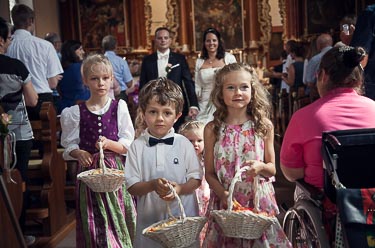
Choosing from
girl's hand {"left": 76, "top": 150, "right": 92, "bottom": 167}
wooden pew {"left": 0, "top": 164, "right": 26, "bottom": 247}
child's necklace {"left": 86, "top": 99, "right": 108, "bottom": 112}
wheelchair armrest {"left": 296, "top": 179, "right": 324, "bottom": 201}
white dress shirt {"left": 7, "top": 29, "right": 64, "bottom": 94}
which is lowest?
wooden pew {"left": 0, "top": 164, "right": 26, "bottom": 247}

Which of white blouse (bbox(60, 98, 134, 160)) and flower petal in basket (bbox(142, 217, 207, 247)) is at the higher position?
white blouse (bbox(60, 98, 134, 160))

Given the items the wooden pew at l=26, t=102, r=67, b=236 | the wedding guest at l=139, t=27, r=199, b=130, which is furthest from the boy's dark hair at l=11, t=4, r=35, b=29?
the wedding guest at l=139, t=27, r=199, b=130

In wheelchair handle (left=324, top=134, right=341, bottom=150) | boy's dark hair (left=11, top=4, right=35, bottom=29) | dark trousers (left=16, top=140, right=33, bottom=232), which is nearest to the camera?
wheelchair handle (left=324, top=134, right=341, bottom=150)

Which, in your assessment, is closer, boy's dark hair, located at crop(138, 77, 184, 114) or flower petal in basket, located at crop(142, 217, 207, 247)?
flower petal in basket, located at crop(142, 217, 207, 247)

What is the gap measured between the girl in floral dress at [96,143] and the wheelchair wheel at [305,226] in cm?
124

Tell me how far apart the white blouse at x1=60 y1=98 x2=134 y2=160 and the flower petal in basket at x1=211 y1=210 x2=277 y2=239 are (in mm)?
1553

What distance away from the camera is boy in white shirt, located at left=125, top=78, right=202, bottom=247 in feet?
10.9

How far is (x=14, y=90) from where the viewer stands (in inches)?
202

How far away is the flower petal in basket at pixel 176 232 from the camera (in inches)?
109

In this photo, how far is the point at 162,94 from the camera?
3.32 m

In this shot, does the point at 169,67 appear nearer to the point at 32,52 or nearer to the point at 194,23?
the point at 32,52

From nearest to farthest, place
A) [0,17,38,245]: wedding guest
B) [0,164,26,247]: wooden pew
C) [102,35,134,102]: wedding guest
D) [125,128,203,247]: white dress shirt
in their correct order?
[125,128,203,247]: white dress shirt, [0,164,26,247]: wooden pew, [0,17,38,245]: wedding guest, [102,35,134,102]: wedding guest

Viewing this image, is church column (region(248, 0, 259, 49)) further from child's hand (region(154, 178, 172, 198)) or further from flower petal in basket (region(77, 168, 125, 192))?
child's hand (region(154, 178, 172, 198))

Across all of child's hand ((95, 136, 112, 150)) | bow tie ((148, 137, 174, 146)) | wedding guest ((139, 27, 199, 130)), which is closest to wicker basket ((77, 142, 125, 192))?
child's hand ((95, 136, 112, 150))
